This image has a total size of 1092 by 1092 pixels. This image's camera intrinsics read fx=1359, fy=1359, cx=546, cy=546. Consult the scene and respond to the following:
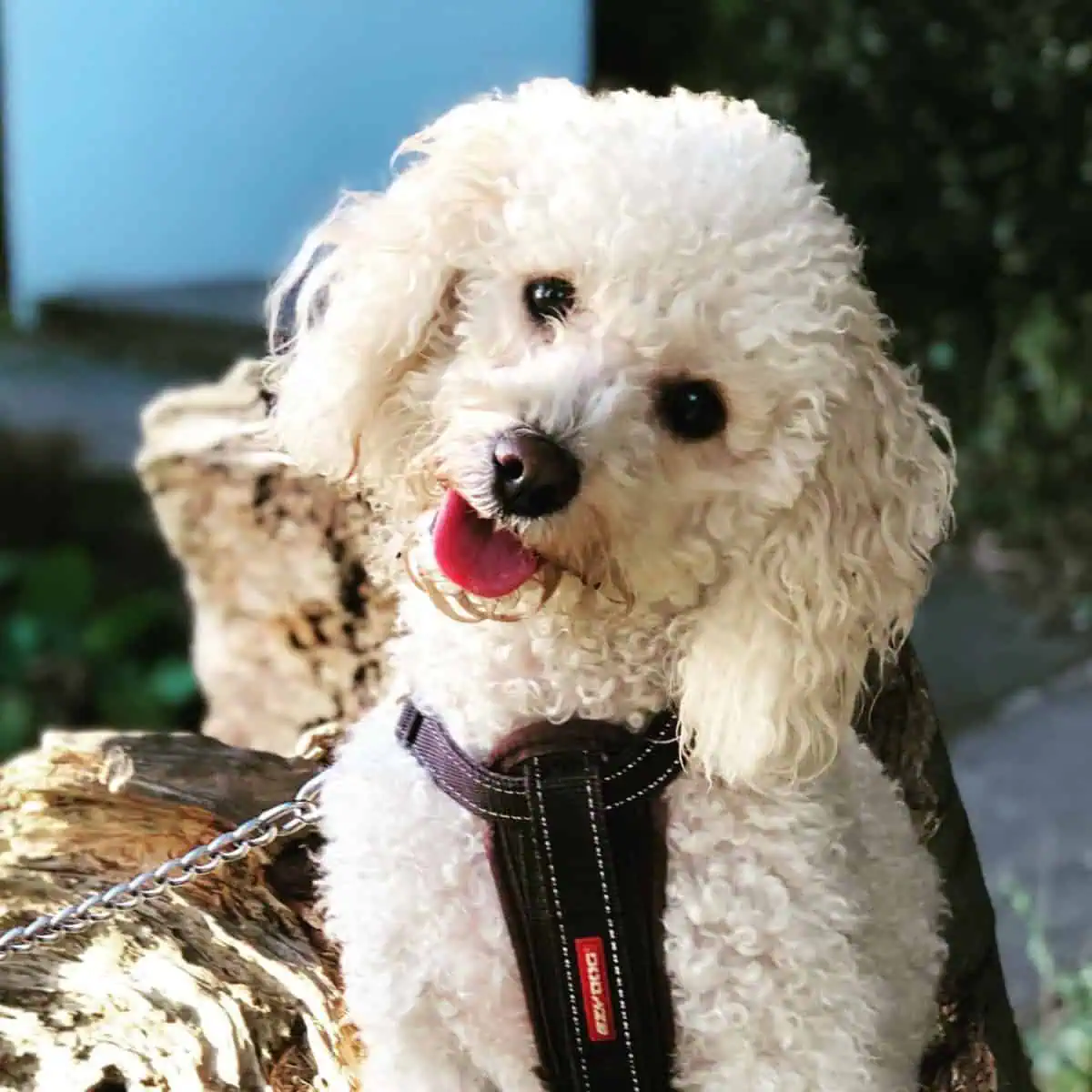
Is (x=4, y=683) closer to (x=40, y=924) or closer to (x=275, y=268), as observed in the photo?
(x=275, y=268)

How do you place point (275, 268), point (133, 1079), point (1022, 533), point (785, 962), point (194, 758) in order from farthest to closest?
point (1022, 533)
point (275, 268)
point (194, 758)
point (133, 1079)
point (785, 962)

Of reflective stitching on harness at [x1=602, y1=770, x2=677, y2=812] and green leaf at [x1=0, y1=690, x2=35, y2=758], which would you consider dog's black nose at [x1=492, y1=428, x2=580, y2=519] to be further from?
green leaf at [x1=0, y1=690, x2=35, y2=758]

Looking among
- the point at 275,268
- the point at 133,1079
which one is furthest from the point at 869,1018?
the point at 275,268

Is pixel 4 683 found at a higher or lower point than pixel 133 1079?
higher

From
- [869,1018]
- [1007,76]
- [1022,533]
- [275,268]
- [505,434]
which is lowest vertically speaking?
[869,1018]

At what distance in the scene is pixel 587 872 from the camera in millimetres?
993

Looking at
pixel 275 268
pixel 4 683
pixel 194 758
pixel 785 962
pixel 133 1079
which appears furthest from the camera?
pixel 275 268

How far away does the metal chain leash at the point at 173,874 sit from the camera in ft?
3.86

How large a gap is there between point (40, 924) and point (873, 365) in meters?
0.84

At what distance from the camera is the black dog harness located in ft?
3.26

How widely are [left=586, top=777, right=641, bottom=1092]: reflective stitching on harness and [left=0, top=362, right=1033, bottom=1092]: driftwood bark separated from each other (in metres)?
0.25

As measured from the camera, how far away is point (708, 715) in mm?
957

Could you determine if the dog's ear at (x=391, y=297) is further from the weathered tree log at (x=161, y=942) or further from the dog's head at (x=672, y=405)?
the weathered tree log at (x=161, y=942)

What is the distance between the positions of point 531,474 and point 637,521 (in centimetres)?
9
